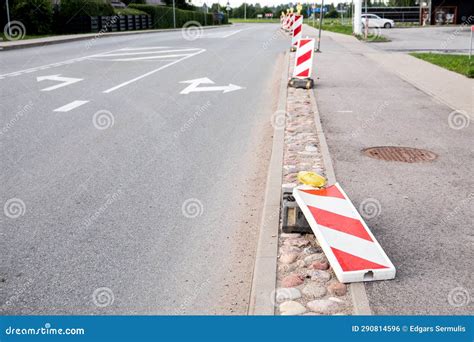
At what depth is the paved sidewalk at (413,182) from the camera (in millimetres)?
4051

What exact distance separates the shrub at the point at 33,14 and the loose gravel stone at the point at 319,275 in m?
34.8

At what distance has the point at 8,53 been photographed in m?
24.0

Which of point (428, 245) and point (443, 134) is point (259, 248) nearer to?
point (428, 245)

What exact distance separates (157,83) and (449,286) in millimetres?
11206

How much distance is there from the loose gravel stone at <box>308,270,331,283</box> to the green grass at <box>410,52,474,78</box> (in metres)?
12.5

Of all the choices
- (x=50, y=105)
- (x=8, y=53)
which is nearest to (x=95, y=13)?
(x=8, y=53)

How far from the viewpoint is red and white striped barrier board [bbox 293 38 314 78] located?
1338cm
